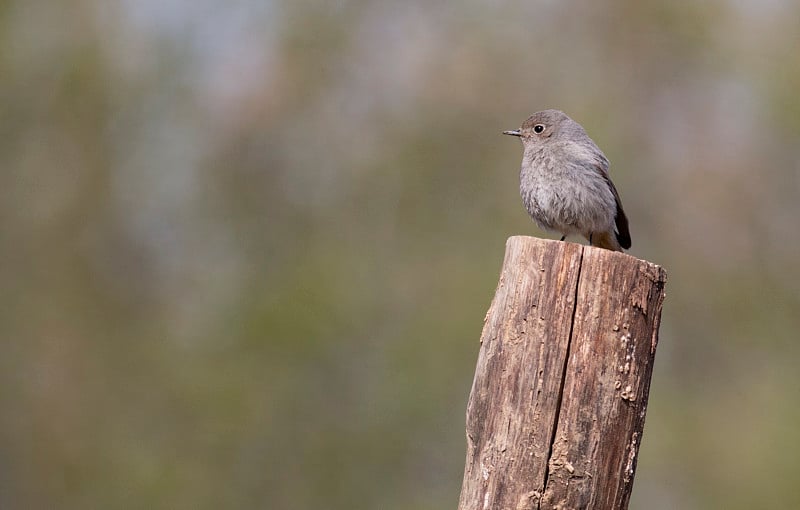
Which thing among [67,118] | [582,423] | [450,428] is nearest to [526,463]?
[582,423]

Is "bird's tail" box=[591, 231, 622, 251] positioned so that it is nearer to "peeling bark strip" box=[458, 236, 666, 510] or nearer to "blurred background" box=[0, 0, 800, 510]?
"peeling bark strip" box=[458, 236, 666, 510]

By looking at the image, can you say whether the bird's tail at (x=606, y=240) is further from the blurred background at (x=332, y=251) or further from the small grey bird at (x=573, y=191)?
the blurred background at (x=332, y=251)

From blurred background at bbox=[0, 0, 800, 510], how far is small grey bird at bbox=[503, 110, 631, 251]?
9.49 m

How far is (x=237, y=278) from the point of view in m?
18.7

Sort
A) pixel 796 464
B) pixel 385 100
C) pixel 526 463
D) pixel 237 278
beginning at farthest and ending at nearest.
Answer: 1. pixel 385 100
2. pixel 237 278
3. pixel 796 464
4. pixel 526 463

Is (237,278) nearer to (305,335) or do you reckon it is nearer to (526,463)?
(305,335)

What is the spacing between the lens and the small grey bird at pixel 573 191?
721cm

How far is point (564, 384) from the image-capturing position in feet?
13.9

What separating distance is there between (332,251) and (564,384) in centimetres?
1446

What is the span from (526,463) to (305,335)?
1372 centimetres

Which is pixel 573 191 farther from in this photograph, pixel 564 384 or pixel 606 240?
pixel 564 384

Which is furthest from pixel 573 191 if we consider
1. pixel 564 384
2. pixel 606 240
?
pixel 564 384

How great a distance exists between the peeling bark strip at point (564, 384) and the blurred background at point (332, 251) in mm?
12627

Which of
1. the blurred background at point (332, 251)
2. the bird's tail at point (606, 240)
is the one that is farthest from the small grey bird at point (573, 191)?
the blurred background at point (332, 251)
